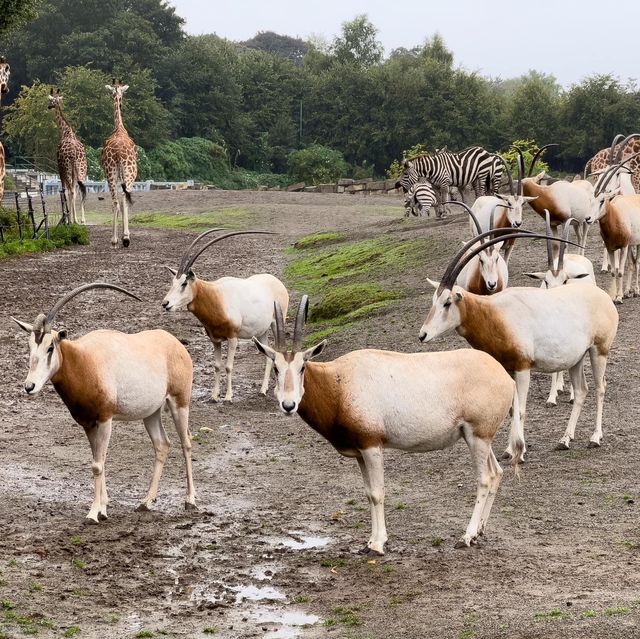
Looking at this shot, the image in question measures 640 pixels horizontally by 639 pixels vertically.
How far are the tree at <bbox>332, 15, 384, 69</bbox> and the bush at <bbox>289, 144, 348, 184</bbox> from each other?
22218mm

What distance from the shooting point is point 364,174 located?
6134cm

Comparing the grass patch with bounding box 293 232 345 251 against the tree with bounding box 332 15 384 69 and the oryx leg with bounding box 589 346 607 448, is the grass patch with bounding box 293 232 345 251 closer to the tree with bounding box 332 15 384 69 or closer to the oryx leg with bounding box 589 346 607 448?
the oryx leg with bounding box 589 346 607 448

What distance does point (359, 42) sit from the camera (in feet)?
271

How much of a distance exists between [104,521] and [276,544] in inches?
50.2

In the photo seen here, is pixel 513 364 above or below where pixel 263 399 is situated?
above

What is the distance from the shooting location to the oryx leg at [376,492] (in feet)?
24.3

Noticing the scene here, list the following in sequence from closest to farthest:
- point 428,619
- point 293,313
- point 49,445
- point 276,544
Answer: point 428,619 → point 276,544 → point 49,445 → point 293,313

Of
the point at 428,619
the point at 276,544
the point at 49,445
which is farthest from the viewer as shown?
the point at 49,445

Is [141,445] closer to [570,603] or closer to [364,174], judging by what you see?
[570,603]

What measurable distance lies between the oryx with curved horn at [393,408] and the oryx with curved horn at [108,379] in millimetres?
1305

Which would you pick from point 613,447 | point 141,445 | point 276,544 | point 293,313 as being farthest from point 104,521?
point 293,313

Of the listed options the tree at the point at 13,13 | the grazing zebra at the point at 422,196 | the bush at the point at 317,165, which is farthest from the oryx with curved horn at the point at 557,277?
the bush at the point at 317,165

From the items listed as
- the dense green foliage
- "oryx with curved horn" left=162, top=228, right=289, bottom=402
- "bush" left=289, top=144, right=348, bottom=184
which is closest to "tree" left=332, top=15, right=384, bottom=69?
the dense green foliage

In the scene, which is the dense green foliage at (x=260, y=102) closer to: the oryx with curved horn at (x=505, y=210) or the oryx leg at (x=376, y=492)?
the oryx with curved horn at (x=505, y=210)
